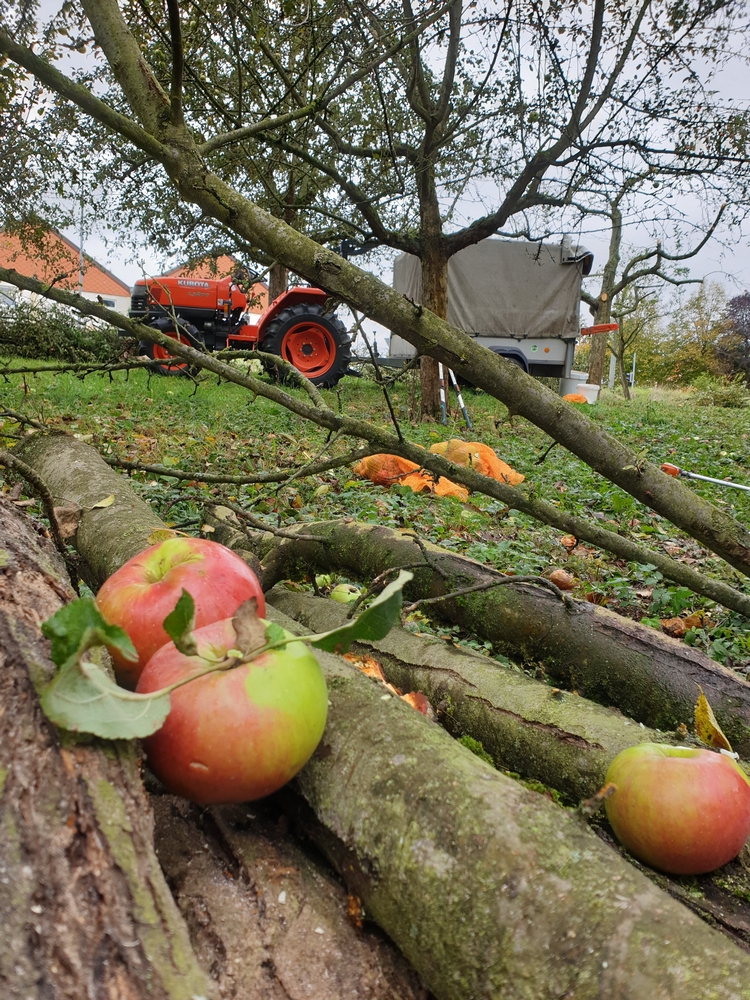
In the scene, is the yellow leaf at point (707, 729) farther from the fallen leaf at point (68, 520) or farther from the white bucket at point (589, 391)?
the white bucket at point (589, 391)

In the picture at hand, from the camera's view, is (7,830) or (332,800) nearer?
(7,830)

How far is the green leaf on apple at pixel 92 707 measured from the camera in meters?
0.71

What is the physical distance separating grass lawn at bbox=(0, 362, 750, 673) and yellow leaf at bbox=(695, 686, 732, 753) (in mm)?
1390

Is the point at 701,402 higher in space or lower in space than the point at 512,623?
higher

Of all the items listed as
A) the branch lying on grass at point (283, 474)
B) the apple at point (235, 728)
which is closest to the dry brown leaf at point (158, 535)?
the branch lying on grass at point (283, 474)

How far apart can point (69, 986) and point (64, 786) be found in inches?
7.5

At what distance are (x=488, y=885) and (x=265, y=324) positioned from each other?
38.4ft

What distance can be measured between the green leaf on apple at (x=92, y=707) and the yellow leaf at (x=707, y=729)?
1.08 metres

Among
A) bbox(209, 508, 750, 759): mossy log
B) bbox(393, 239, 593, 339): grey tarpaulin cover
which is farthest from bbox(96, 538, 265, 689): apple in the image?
bbox(393, 239, 593, 339): grey tarpaulin cover

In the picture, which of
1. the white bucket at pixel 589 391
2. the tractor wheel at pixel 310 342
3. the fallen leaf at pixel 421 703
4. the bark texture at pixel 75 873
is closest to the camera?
the bark texture at pixel 75 873

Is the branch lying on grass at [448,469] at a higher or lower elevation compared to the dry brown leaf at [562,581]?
higher

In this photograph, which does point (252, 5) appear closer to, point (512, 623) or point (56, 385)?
point (56, 385)

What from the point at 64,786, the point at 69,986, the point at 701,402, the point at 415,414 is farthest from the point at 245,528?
the point at 701,402

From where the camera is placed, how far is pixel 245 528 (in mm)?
2416
